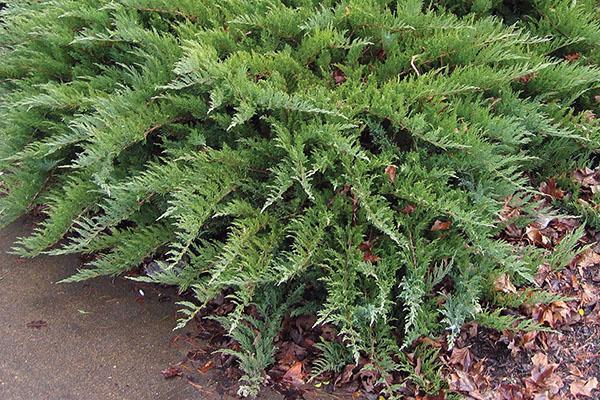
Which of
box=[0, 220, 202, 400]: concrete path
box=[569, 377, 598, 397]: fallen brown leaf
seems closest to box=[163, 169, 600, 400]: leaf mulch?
box=[569, 377, 598, 397]: fallen brown leaf

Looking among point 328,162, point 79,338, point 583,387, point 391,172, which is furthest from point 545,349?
point 79,338

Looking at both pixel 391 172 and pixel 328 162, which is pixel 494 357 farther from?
pixel 328 162

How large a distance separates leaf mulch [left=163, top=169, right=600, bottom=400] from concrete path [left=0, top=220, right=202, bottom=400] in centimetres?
12

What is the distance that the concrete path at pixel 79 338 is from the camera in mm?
2338

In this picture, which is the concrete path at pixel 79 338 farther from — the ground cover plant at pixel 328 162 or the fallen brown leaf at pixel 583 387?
the fallen brown leaf at pixel 583 387

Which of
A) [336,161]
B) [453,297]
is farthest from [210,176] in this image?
[453,297]

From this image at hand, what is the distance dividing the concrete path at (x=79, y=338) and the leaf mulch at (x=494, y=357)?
12cm

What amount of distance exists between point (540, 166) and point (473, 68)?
26.0 inches

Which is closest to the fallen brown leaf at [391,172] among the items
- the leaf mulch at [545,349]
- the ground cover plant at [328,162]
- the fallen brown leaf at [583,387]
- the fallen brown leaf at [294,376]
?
the ground cover plant at [328,162]

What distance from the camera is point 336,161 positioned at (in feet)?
7.82

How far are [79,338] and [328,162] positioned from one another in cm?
128

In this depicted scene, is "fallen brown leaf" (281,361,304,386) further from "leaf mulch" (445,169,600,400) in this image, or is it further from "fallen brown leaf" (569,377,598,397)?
"fallen brown leaf" (569,377,598,397)

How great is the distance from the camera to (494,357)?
7.80 feet

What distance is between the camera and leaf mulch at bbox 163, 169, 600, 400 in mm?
2279
